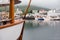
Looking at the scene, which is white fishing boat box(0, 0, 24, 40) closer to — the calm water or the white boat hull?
the white boat hull

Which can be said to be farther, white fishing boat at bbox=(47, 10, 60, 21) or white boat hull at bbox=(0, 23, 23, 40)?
white fishing boat at bbox=(47, 10, 60, 21)

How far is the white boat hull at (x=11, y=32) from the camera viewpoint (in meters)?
4.59

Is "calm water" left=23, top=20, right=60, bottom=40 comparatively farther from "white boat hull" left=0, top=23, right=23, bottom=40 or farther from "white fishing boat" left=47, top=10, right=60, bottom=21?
"white fishing boat" left=47, top=10, right=60, bottom=21

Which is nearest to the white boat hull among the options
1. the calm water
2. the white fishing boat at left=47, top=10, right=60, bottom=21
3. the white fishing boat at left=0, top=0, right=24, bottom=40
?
the white fishing boat at left=0, top=0, right=24, bottom=40

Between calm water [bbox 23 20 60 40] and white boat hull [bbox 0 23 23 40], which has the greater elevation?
white boat hull [bbox 0 23 23 40]

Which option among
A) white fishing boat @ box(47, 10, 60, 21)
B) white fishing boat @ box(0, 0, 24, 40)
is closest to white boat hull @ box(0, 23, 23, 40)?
white fishing boat @ box(0, 0, 24, 40)

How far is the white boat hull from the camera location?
4.59 m

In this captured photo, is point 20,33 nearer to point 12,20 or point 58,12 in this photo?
point 12,20

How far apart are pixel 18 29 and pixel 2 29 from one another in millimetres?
693

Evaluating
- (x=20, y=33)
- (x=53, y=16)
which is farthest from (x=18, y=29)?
(x=53, y=16)

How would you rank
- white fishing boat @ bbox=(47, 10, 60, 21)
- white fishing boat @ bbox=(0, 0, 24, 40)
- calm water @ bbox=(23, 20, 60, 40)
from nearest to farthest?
white fishing boat @ bbox=(0, 0, 24, 40) < calm water @ bbox=(23, 20, 60, 40) < white fishing boat @ bbox=(47, 10, 60, 21)

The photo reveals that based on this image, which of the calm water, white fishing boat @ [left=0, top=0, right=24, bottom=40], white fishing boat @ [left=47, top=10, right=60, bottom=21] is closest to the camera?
white fishing boat @ [left=0, top=0, right=24, bottom=40]

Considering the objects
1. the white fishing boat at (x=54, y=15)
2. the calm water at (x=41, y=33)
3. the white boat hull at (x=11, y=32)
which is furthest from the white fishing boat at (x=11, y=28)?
the white fishing boat at (x=54, y=15)

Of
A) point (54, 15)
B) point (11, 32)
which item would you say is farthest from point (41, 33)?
point (54, 15)
